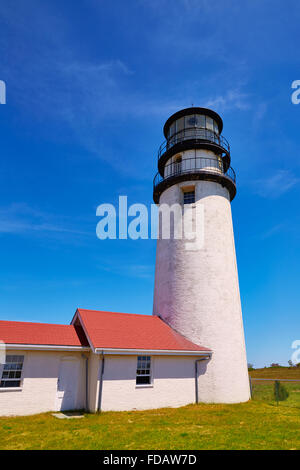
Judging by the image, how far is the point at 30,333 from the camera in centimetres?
1319

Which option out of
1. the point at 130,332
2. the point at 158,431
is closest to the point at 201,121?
the point at 130,332

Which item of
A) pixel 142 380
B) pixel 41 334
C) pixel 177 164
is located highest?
pixel 177 164

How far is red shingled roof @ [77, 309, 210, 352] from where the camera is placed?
1320cm

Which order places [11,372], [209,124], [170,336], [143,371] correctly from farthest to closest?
[209,124] < [170,336] < [143,371] < [11,372]

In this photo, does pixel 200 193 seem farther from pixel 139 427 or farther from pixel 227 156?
pixel 139 427

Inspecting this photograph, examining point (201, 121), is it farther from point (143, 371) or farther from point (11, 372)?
point (11, 372)

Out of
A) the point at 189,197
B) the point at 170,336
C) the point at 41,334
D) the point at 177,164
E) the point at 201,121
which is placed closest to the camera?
the point at 41,334

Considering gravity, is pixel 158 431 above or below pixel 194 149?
below

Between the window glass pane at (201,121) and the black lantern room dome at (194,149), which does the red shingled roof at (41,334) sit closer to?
the black lantern room dome at (194,149)

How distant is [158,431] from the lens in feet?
30.2

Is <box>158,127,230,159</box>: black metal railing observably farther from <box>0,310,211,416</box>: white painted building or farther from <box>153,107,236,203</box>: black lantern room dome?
<box>0,310,211,416</box>: white painted building

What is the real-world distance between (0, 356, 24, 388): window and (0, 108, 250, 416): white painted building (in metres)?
0.04

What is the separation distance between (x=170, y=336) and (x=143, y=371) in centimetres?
303

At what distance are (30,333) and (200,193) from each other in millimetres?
13207
